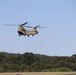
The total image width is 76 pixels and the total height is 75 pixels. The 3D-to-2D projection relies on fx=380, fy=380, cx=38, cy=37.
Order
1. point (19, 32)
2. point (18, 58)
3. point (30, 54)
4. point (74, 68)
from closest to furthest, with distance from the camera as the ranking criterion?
point (19, 32) → point (74, 68) → point (18, 58) → point (30, 54)

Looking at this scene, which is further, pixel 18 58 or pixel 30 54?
pixel 30 54

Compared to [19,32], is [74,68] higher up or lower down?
lower down

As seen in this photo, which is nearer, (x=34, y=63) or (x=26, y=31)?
(x=26, y=31)

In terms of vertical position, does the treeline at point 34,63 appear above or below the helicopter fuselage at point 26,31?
below

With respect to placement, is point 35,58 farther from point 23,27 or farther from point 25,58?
point 23,27

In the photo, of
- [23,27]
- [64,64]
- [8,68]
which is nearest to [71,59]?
[64,64]

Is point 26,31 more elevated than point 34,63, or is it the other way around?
point 26,31

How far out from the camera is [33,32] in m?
83.4

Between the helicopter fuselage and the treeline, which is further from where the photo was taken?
the treeline

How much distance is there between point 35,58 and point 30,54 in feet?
27.3

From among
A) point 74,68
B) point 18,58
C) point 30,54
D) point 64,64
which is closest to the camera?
point 74,68

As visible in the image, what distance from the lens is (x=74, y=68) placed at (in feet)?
411

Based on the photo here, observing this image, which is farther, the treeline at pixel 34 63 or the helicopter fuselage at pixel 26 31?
the treeline at pixel 34 63

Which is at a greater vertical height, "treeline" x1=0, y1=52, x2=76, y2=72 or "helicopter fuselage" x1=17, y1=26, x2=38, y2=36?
"helicopter fuselage" x1=17, y1=26, x2=38, y2=36
